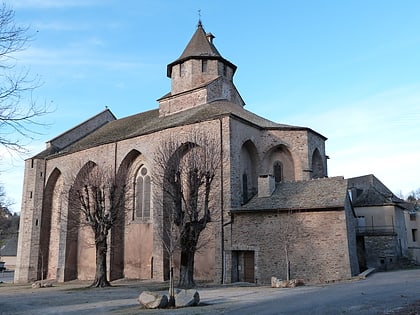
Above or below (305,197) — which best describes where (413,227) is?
below

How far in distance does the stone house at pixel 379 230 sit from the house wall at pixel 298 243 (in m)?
7.34

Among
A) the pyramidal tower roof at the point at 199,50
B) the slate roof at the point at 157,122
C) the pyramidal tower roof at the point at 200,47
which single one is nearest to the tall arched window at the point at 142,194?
the slate roof at the point at 157,122

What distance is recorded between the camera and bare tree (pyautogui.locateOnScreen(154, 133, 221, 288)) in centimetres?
1939

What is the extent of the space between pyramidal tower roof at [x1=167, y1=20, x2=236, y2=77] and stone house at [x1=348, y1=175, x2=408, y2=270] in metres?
14.1

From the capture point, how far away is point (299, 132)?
25.1 m

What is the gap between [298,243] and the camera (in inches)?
764

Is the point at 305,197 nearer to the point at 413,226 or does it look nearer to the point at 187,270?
the point at 187,270

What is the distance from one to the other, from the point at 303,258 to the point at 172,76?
1816cm

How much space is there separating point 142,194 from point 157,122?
17.0 feet

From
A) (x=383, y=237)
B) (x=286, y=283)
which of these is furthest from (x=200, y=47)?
(x=286, y=283)

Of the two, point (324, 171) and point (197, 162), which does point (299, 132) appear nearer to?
point (324, 171)

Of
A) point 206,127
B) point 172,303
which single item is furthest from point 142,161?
point 172,303

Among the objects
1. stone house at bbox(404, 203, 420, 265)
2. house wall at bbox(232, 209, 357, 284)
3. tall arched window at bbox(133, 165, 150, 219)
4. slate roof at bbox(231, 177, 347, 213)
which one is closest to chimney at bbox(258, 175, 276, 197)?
slate roof at bbox(231, 177, 347, 213)

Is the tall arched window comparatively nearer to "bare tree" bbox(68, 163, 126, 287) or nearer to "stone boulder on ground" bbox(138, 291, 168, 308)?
"bare tree" bbox(68, 163, 126, 287)
